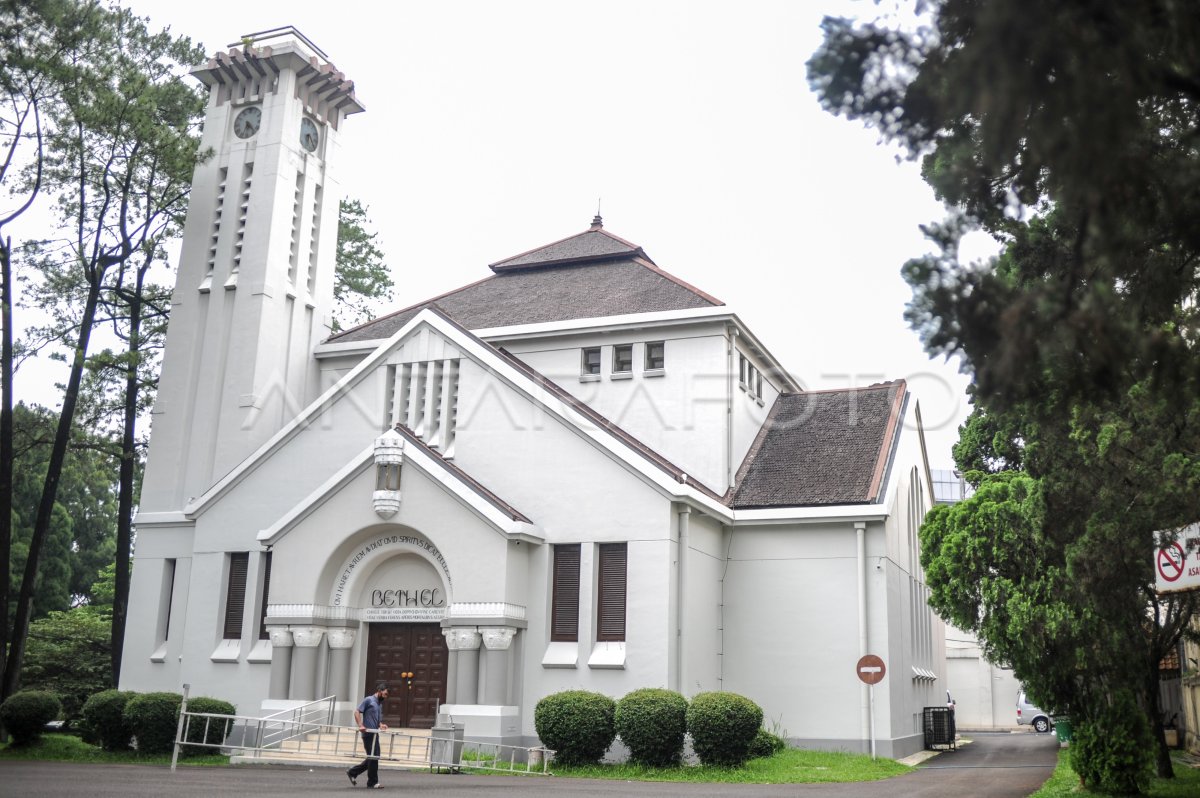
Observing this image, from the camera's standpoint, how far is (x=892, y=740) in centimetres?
2564

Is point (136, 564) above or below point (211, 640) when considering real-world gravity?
above

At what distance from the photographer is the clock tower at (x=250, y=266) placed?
30.9m

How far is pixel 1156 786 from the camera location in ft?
59.2

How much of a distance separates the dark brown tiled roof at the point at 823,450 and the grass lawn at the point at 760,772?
644 centimetres

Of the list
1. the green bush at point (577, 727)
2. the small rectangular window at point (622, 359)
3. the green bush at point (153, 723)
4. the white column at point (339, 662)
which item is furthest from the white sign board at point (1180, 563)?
the green bush at point (153, 723)

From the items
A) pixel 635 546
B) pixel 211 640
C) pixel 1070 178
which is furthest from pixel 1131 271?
pixel 211 640

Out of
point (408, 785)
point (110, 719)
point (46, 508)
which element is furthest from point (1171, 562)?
point (46, 508)

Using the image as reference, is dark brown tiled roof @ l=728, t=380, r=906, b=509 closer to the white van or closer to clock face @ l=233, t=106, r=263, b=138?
clock face @ l=233, t=106, r=263, b=138

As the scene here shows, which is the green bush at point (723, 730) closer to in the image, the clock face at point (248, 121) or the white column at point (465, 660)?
the white column at point (465, 660)

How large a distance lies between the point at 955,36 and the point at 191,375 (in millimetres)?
27366

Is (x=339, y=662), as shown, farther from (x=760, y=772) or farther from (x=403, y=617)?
(x=760, y=772)

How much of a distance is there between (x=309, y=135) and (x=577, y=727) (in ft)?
69.0

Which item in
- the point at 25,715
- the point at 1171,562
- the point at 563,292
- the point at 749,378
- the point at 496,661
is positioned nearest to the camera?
the point at 1171,562

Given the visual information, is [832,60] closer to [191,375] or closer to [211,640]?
[211,640]
